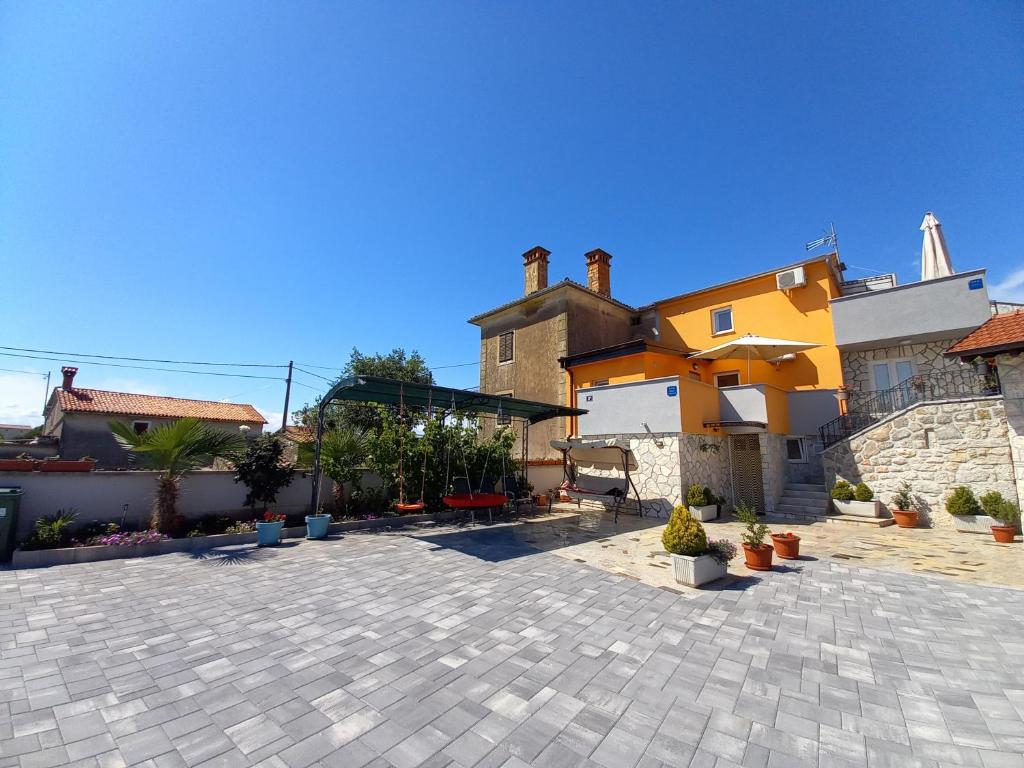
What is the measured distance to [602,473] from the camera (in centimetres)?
1424

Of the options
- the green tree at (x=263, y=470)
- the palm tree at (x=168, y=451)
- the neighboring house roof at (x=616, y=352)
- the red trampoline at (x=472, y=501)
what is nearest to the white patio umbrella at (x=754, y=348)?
the neighboring house roof at (x=616, y=352)

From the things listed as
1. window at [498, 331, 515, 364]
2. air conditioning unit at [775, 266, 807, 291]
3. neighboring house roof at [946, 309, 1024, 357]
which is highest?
air conditioning unit at [775, 266, 807, 291]

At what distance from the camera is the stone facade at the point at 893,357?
43.6 ft

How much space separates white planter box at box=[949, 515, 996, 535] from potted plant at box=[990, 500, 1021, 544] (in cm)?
57

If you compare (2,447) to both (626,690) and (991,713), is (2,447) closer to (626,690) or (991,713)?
(626,690)

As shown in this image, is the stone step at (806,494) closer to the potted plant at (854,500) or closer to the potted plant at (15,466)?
the potted plant at (854,500)

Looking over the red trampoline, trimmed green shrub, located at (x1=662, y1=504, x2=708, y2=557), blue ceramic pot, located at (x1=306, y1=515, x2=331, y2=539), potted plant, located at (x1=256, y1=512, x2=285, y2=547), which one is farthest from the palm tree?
trimmed green shrub, located at (x1=662, y1=504, x2=708, y2=557)

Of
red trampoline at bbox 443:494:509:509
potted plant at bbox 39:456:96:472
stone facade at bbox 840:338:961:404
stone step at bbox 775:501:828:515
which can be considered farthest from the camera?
stone facade at bbox 840:338:961:404

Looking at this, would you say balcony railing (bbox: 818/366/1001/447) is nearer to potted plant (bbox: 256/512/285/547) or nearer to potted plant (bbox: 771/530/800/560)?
potted plant (bbox: 771/530/800/560)

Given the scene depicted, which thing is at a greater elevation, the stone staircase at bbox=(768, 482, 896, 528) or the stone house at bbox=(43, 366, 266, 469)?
the stone house at bbox=(43, 366, 266, 469)

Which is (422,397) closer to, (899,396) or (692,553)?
(692,553)

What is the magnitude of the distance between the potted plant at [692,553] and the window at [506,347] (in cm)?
1441

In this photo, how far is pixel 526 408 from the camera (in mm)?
13234

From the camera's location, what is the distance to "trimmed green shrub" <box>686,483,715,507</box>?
38.8 ft
